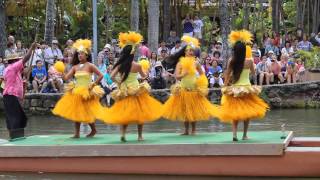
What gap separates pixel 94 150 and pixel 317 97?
30.4ft

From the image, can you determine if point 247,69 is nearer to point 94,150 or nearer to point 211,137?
point 211,137

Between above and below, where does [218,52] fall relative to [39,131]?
above

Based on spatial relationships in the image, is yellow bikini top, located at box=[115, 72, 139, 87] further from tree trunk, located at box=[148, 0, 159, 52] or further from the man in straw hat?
tree trunk, located at box=[148, 0, 159, 52]

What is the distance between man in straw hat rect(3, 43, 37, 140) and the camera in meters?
9.12

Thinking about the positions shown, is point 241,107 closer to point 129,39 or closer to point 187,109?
point 187,109

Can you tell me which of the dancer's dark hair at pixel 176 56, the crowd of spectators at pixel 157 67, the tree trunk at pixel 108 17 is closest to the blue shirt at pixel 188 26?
the crowd of spectators at pixel 157 67

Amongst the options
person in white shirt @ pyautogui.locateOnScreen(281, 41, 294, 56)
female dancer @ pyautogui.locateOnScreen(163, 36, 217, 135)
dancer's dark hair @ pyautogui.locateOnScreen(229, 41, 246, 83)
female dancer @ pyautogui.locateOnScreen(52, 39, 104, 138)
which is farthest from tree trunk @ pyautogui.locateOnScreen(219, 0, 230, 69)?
dancer's dark hair @ pyautogui.locateOnScreen(229, 41, 246, 83)

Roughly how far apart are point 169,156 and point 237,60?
1.55m

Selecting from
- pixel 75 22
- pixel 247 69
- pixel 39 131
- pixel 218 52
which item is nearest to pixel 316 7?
pixel 218 52

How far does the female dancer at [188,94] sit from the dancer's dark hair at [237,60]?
64cm

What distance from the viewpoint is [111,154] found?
813 cm

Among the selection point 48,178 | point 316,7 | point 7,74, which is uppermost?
point 316,7

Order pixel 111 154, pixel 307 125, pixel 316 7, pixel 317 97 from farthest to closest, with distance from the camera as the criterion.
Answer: pixel 316 7 → pixel 317 97 → pixel 307 125 → pixel 111 154

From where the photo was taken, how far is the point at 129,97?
8.54 m
